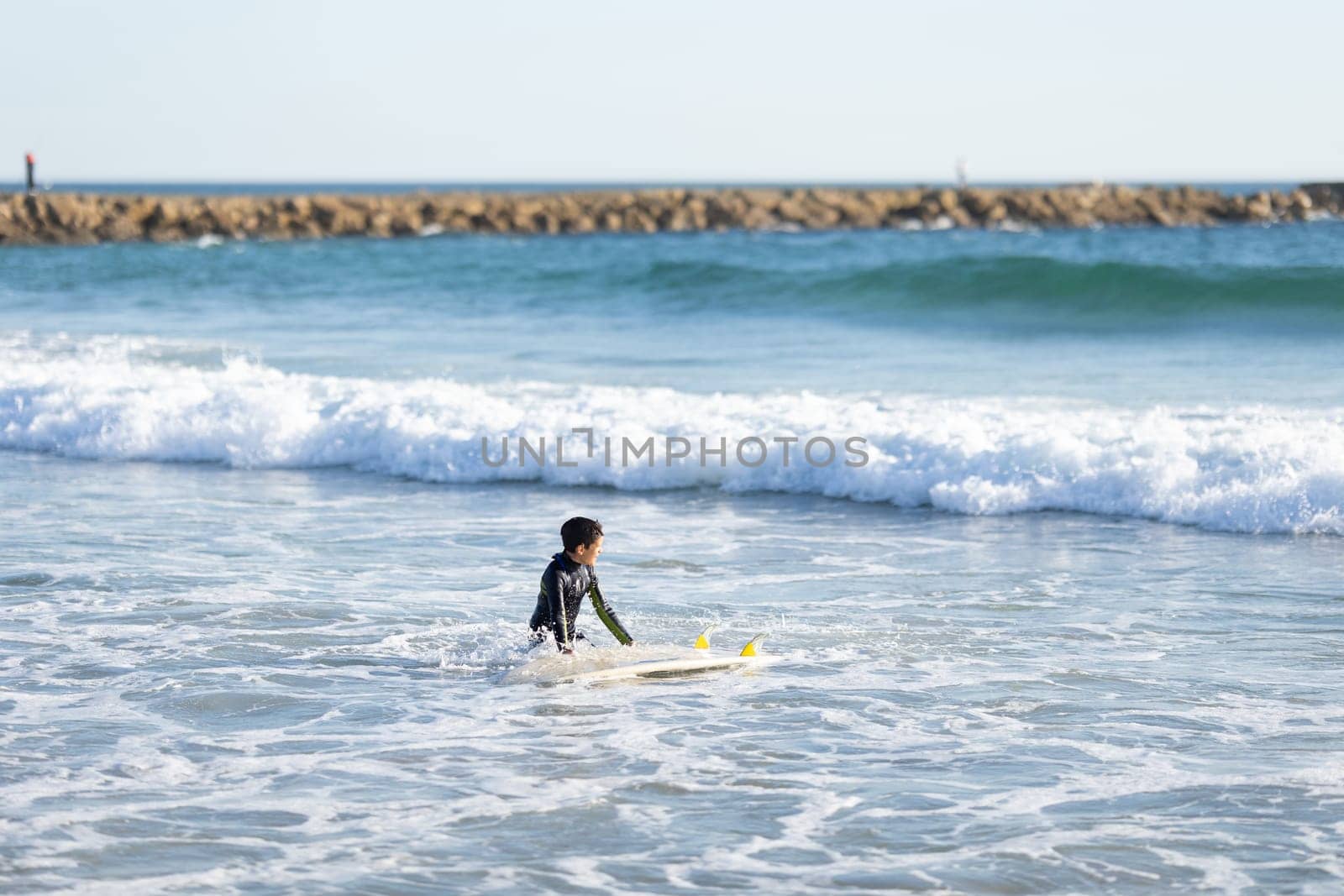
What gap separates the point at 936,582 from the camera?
31.0 ft

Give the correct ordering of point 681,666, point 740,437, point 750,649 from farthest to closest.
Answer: point 740,437 < point 750,649 < point 681,666

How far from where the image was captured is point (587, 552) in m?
7.40

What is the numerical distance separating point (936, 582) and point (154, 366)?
1274cm

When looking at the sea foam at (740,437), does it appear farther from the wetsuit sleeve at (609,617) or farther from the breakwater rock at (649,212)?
the breakwater rock at (649,212)

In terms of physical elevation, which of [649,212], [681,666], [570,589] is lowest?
[681,666]

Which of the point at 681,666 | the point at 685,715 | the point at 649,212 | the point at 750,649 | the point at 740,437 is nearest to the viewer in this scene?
the point at 685,715

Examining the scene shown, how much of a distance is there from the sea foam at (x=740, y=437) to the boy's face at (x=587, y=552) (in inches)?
207

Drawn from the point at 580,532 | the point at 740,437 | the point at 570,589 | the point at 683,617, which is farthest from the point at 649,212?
the point at 580,532

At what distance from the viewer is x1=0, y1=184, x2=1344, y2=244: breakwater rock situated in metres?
53.2

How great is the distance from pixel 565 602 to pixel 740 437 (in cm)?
654

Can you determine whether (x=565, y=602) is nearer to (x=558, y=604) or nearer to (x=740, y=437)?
(x=558, y=604)

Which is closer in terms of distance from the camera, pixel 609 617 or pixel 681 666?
pixel 681 666

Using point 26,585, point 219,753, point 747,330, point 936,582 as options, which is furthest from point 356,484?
point 747,330

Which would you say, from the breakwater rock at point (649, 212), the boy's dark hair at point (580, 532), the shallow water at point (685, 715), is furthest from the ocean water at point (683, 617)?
the breakwater rock at point (649, 212)
